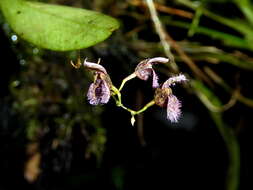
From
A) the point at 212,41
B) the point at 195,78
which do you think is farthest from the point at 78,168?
the point at 212,41

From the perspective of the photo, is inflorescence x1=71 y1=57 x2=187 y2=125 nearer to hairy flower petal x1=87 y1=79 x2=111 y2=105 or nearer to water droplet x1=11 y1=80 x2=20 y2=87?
hairy flower petal x1=87 y1=79 x2=111 y2=105

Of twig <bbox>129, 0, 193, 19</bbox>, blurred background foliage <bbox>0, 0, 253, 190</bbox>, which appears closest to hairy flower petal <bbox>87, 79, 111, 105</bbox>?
blurred background foliage <bbox>0, 0, 253, 190</bbox>

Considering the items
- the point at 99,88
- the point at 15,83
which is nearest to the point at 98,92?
the point at 99,88

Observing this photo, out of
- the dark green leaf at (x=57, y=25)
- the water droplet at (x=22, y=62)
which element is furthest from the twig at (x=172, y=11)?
the dark green leaf at (x=57, y=25)

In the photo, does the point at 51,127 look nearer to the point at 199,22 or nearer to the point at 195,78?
the point at 195,78

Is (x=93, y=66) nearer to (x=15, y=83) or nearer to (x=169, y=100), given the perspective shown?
(x=169, y=100)

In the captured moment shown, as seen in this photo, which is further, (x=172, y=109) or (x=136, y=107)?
(x=136, y=107)

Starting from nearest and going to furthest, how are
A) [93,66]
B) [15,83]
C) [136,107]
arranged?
[93,66] < [15,83] < [136,107]
